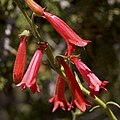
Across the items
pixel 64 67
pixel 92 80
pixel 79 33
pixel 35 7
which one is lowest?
pixel 79 33

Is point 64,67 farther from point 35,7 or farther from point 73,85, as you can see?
point 35,7

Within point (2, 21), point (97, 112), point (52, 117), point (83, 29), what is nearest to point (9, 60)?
point (2, 21)

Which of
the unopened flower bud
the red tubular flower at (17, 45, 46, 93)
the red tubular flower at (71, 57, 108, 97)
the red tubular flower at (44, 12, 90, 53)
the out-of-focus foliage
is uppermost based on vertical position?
the unopened flower bud

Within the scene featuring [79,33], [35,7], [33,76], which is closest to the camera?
[35,7]

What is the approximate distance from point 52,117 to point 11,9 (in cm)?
289

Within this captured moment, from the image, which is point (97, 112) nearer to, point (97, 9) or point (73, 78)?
point (97, 9)

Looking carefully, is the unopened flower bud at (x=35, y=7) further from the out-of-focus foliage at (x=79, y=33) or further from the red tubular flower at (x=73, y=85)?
the out-of-focus foliage at (x=79, y=33)

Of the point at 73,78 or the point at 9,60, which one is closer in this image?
the point at 73,78

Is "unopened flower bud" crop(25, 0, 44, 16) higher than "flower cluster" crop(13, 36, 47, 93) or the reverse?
higher

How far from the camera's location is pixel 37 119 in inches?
259

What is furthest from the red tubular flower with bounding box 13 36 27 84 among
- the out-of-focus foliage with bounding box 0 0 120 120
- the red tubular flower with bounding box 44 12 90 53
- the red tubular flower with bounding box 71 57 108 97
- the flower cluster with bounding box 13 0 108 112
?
the out-of-focus foliage with bounding box 0 0 120 120

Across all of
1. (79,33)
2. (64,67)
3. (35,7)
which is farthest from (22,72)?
(79,33)

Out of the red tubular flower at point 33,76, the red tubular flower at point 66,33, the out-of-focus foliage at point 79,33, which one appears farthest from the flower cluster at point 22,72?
the out-of-focus foliage at point 79,33

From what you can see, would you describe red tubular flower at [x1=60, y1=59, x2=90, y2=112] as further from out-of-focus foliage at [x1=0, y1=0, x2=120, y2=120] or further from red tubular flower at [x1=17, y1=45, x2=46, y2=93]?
out-of-focus foliage at [x1=0, y1=0, x2=120, y2=120]
